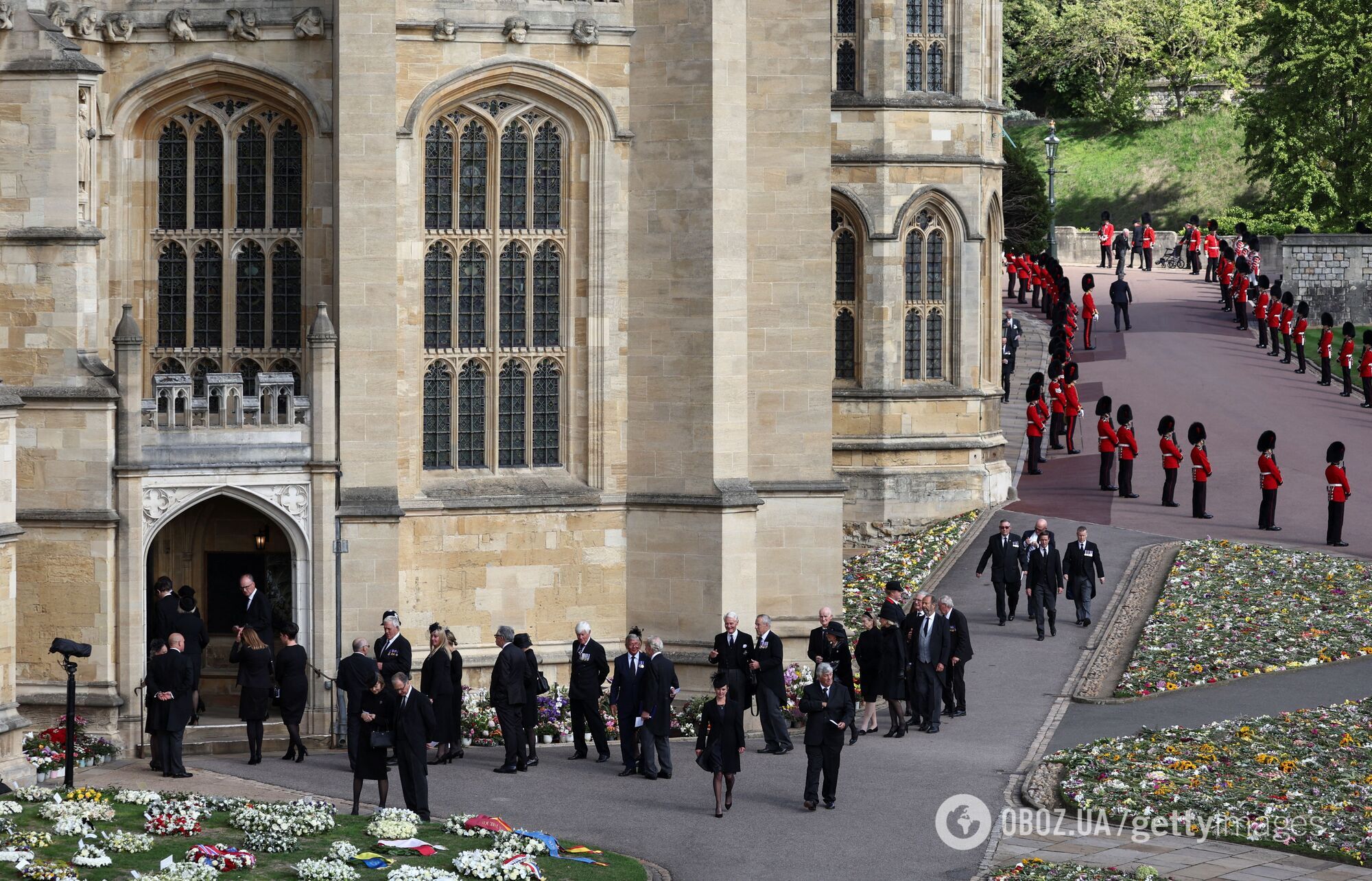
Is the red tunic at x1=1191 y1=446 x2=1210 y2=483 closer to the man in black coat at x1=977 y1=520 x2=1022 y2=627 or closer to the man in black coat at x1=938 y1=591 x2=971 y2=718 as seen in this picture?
the man in black coat at x1=977 y1=520 x2=1022 y2=627

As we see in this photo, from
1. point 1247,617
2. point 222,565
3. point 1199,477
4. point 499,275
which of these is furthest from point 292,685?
point 1199,477

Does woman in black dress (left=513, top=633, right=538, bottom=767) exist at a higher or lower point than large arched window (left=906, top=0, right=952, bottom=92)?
lower

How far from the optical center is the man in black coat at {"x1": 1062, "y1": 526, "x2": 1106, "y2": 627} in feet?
102

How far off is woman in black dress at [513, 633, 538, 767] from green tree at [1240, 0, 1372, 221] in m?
40.7

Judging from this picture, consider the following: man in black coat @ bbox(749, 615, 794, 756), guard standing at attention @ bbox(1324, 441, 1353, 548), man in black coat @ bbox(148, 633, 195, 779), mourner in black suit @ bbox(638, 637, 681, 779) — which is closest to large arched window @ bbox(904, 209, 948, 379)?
guard standing at attention @ bbox(1324, 441, 1353, 548)

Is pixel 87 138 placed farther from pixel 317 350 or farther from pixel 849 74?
pixel 849 74

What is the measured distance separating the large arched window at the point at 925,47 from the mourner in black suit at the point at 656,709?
15852 mm

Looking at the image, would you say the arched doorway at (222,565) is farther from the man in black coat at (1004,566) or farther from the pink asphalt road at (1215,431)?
the pink asphalt road at (1215,431)

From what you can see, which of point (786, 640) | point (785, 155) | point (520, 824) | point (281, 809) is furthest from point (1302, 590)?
point (281, 809)

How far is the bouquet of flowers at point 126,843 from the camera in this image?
20.2m

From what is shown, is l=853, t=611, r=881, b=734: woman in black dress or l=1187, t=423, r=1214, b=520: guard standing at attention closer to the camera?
l=853, t=611, r=881, b=734: woman in black dress

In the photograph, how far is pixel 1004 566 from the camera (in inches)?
1231

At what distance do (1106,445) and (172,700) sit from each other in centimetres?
1930

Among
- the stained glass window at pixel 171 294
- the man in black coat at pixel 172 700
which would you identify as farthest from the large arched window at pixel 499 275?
the man in black coat at pixel 172 700
